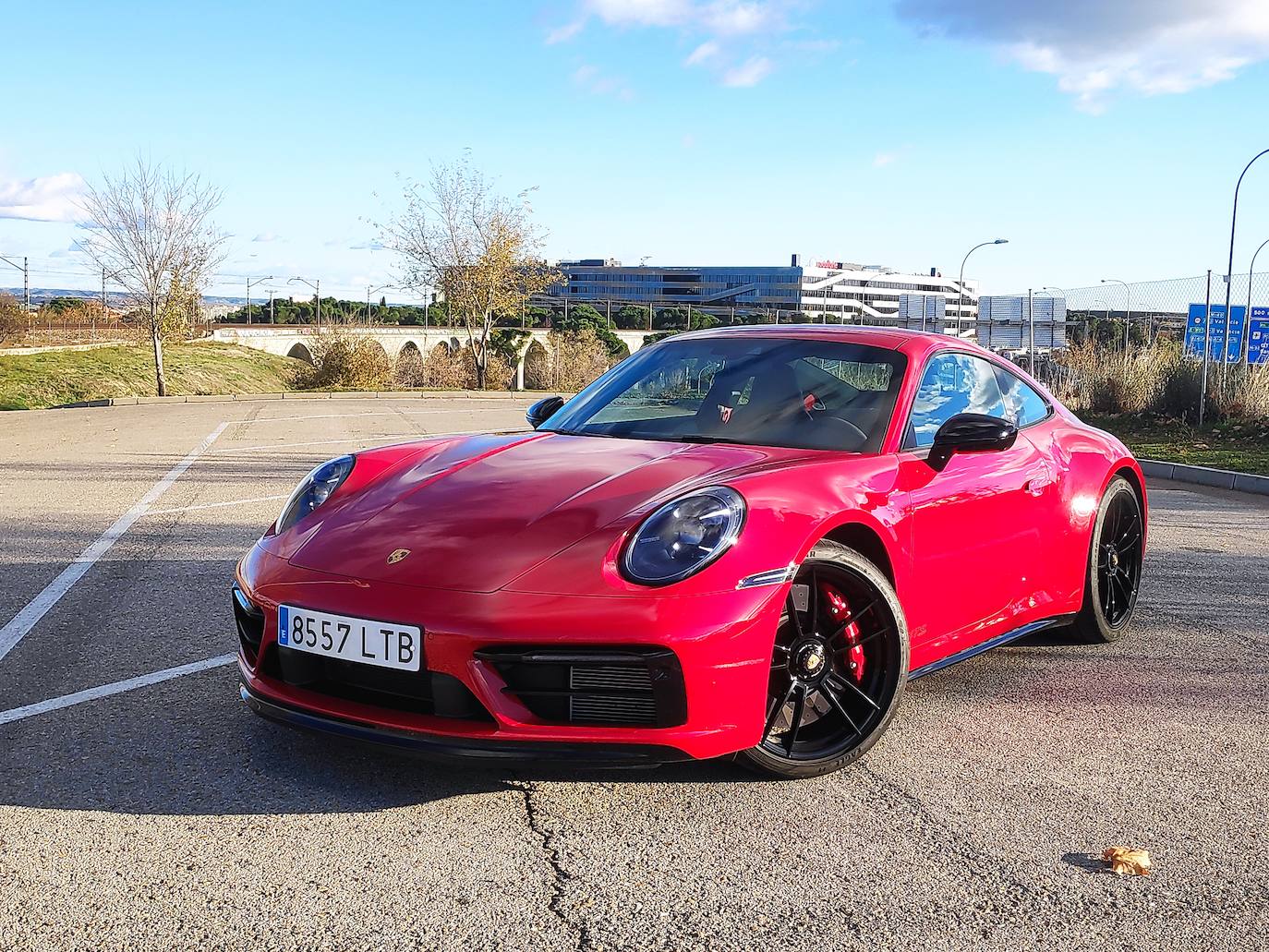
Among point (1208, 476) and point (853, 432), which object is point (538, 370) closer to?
point (1208, 476)

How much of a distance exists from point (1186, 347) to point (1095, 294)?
11.1m

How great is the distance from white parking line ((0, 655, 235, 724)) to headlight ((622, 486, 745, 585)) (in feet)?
6.92

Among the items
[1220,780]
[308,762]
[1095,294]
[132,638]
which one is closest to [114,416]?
[132,638]

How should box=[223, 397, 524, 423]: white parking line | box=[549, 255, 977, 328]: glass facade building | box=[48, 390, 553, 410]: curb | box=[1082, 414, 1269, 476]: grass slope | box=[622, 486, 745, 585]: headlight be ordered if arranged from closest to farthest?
box=[622, 486, 745, 585]: headlight → box=[1082, 414, 1269, 476]: grass slope → box=[223, 397, 524, 423]: white parking line → box=[48, 390, 553, 410]: curb → box=[549, 255, 977, 328]: glass facade building

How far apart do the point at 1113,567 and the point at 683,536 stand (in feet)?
9.60

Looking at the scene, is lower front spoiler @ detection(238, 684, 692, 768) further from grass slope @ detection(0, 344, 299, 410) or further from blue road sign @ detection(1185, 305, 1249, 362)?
grass slope @ detection(0, 344, 299, 410)

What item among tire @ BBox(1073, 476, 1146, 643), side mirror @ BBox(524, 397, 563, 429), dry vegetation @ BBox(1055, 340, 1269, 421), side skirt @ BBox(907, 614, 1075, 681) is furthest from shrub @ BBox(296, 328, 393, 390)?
side skirt @ BBox(907, 614, 1075, 681)

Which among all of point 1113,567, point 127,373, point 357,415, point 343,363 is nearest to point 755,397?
point 1113,567

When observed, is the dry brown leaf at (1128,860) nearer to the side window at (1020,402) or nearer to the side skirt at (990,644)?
the side skirt at (990,644)

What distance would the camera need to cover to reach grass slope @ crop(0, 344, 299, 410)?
1364 inches

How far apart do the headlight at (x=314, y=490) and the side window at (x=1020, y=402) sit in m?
2.61

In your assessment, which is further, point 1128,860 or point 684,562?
point 684,562

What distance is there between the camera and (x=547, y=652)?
3084 mm

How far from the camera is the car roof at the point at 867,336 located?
4.50 meters
